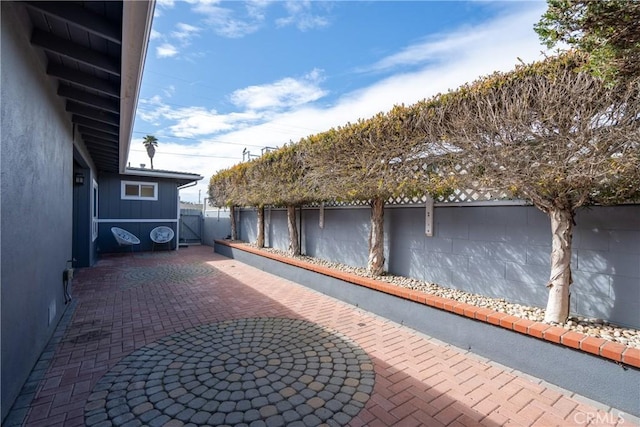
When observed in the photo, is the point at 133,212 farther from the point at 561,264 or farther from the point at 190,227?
the point at 561,264

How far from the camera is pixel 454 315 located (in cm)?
363

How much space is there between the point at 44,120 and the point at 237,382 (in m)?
3.53

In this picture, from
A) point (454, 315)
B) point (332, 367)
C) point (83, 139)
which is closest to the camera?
point (332, 367)

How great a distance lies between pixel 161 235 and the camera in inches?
453

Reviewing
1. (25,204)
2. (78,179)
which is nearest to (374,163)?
(25,204)

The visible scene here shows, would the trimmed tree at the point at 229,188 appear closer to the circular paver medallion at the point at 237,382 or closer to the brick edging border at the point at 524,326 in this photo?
the brick edging border at the point at 524,326

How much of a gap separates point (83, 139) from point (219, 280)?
4371 mm

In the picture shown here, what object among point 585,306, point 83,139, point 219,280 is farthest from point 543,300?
point 83,139

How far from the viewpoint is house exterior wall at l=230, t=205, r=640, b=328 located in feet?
9.82

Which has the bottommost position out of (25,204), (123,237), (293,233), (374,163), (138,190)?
(123,237)

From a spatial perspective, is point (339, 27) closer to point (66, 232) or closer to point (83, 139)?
point (83, 139)

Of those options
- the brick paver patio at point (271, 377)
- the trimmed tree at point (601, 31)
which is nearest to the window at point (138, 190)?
the brick paver patio at point (271, 377)

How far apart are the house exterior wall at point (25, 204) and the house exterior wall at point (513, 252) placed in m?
4.81

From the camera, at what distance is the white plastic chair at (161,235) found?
11273mm
